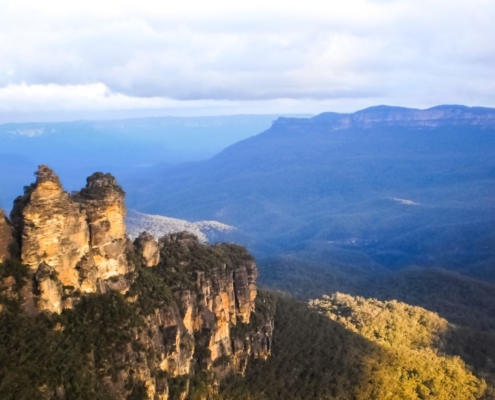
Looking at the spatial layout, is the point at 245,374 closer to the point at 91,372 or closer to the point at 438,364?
the point at 91,372

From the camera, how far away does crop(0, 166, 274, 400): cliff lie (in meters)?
29.2

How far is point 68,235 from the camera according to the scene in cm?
3256

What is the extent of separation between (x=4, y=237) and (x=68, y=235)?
3848mm

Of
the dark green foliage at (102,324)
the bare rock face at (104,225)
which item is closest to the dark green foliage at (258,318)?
the dark green foliage at (102,324)

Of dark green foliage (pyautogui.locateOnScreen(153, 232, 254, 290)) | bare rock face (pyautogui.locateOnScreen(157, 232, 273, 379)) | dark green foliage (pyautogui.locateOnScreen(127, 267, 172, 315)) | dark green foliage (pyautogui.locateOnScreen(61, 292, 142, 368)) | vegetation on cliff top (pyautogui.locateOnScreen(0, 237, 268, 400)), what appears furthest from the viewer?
dark green foliage (pyautogui.locateOnScreen(153, 232, 254, 290))

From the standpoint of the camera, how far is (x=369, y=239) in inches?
7416

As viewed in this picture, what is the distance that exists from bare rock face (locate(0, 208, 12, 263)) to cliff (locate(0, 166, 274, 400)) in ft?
0.27

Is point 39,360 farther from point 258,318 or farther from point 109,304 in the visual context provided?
point 258,318

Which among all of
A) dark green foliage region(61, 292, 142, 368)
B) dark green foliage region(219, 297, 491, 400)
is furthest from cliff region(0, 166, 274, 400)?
dark green foliage region(219, 297, 491, 400)

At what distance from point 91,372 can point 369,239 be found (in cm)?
16810

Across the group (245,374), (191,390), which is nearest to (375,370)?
(245,374)

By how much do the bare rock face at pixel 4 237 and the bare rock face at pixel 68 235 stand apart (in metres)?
0.73

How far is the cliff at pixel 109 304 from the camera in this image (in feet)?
95.7

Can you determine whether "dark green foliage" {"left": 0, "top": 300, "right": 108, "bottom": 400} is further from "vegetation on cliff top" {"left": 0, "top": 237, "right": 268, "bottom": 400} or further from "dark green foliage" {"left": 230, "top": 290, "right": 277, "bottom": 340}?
"dark green foliage" {"left": 230, "top": 290, "right": 277, "bottom": 340}
